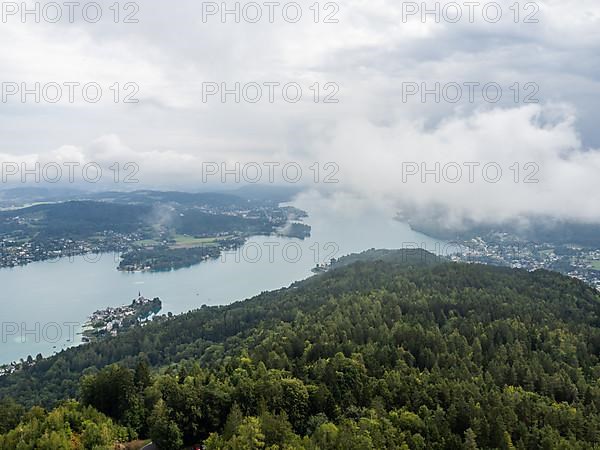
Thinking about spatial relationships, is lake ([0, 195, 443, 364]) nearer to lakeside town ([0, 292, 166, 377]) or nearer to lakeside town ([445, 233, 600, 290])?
lakeside town ([0, 292, 166, 377])

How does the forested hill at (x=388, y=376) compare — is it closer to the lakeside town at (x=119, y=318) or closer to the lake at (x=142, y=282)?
the lakeside town at (x=119, y=318)

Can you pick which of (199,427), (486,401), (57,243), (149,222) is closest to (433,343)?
(486,401)

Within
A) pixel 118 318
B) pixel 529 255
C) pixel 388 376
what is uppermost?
pixel 388 376

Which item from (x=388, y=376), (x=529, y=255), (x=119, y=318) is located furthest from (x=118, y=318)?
(x=529, y=255)

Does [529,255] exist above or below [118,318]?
above

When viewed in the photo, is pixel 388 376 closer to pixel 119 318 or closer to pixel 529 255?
pixel 119 318

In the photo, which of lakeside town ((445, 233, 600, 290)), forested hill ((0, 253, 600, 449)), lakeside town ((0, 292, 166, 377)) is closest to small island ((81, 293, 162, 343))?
lakeside town ((0, 292, 166, 377))

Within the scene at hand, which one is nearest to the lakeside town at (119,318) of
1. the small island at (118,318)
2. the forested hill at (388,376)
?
the small island at (118,318)
